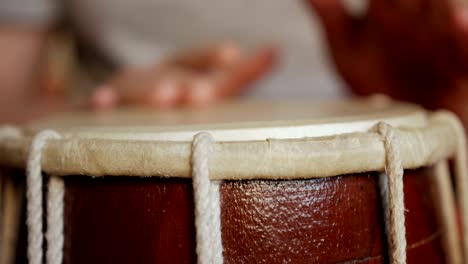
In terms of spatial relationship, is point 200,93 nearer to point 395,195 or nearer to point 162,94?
point 162,94


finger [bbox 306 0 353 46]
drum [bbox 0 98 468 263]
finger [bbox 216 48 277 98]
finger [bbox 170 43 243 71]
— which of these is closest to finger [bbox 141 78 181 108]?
finger [bbox 216 48 277 98]

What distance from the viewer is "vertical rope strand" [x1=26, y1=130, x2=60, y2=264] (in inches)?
21.7

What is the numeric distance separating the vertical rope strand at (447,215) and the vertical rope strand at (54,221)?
432 mm

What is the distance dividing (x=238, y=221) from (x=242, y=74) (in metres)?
0.81

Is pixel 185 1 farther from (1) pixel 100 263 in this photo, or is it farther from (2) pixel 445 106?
(1) pixel 100 263

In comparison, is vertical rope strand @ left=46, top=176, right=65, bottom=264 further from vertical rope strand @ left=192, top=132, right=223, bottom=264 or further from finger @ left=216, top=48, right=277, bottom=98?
finger @ left=216, top=48, right=277, bottom=98

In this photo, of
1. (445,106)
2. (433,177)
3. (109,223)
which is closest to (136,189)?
(109,223)

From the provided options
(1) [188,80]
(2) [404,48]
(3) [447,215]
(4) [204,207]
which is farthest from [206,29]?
(4) [204,207]

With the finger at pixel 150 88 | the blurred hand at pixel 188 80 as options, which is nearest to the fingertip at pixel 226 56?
the blurred hand at pixel 188 80

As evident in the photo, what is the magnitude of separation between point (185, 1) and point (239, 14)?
0.68 feet

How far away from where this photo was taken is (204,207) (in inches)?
19.8

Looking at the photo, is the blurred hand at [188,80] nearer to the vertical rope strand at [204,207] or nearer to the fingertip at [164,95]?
the fingertip at [164,95]

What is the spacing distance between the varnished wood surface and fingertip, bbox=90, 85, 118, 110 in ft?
1.48

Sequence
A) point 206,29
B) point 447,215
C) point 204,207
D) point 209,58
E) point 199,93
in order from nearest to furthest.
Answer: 1. point 204,207
2. point 447,215
3. point 199,93
4. point 209,58
5. point 206,29
